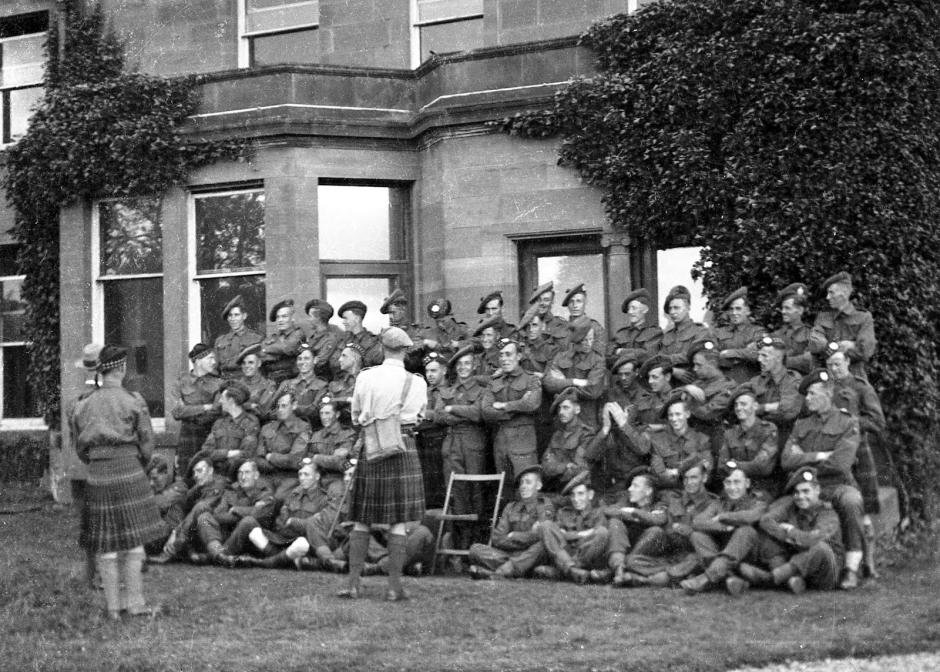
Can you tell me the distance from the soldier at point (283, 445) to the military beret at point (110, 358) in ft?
10.7

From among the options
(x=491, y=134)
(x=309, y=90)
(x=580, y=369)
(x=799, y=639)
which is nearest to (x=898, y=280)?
(x=580, y=369)

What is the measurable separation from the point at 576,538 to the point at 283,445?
3374mm

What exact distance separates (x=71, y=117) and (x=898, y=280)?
10.2 metres

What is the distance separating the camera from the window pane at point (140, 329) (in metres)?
16.2

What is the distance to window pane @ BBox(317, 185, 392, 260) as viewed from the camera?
15.5m

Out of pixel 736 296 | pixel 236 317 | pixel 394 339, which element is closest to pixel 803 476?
pixel 736 296

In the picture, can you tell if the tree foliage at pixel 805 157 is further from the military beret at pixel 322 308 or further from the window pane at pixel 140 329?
the window pane at pixel 140 329

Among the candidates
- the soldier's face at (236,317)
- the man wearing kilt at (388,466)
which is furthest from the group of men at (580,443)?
the man wearing kilt at (388,466)

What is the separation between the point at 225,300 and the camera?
15797 millimetres

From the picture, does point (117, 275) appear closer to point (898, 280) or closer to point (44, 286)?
point (44, 286)

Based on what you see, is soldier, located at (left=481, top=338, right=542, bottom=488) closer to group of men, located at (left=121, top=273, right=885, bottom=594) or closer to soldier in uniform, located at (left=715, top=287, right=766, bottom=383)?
group of men, located at (left=121, top=273, right=885, bottom=594)

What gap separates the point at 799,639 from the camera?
788 cm

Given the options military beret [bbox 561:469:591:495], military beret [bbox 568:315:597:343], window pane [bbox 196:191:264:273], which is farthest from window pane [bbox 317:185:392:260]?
military beret [bbox 561:469:591:495]

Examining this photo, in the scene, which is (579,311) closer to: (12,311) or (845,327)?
(845,327)
